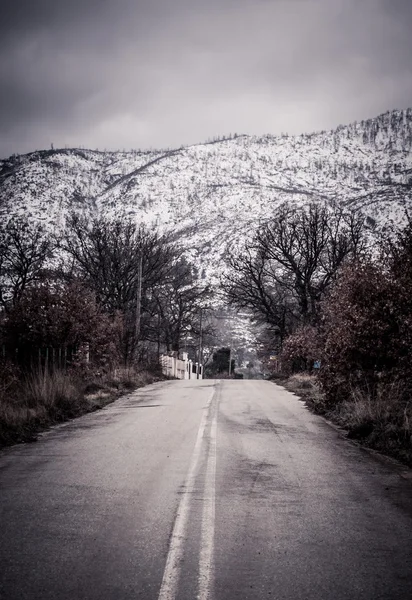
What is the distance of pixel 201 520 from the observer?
16.0 ft

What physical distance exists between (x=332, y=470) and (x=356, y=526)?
7.94 feet

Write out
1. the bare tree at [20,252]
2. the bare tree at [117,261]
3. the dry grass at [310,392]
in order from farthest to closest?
the bare tree at [20,252] → the bare tree at [117,261] → the dry grass at [310,392]

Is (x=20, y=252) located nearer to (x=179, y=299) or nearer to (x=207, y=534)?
(x=179, y=299)

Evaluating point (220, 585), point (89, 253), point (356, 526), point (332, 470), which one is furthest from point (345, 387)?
point (89, 253)

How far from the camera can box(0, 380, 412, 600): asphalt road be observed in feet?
11.8

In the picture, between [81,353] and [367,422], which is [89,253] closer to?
[81,353]

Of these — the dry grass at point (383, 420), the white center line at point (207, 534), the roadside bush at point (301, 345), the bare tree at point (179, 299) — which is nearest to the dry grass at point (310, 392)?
the dry grass at point (383, 420)

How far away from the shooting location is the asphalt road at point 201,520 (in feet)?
11.8

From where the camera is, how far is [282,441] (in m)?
9.38

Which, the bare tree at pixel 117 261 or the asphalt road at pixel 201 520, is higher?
the bare tree at pixel 117 261

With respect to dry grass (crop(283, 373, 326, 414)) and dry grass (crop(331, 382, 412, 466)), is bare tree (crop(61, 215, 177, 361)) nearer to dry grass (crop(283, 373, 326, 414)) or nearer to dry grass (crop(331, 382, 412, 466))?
dry grass (crop(283, 373, 326, 414))

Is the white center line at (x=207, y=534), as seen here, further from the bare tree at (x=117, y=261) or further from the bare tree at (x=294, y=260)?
the bare tree at (x=294, y=260)

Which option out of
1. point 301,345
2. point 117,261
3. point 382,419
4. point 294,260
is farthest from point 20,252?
point 382,419

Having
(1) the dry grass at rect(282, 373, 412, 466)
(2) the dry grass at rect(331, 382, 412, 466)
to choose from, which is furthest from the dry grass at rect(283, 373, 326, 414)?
(2) the dry grass at rect(331, 382, 412, 466)
